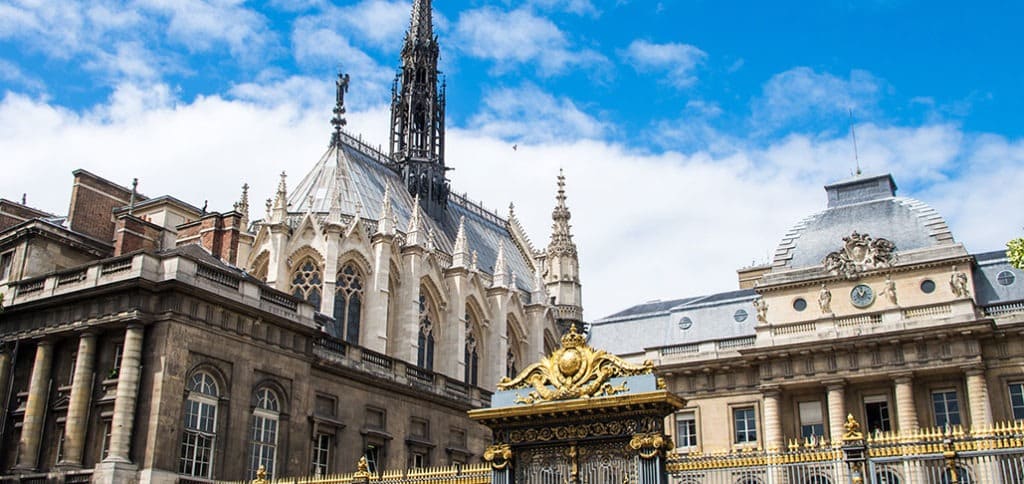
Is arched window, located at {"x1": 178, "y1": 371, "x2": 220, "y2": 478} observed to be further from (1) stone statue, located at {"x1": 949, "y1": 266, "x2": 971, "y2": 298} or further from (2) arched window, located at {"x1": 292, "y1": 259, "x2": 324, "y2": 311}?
(1) stone statue, located at {"x1": 949, "y1": 266, "x2": 971, "y2": 298}

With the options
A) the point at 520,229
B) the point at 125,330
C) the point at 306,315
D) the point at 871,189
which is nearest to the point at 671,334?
the point at 871,189

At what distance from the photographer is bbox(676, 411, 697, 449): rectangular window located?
35062 millimetres

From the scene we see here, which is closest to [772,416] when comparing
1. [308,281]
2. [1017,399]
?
[1017,399]

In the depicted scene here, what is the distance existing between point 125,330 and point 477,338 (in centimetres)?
2624

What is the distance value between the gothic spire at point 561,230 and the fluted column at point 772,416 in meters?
28.9

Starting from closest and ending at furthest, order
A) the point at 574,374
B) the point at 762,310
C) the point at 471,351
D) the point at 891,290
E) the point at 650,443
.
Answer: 1. the point at 650,443
2. the point at 574,374
3. the point at 891,290
4. the point at 762,310
5. the point at 471,351

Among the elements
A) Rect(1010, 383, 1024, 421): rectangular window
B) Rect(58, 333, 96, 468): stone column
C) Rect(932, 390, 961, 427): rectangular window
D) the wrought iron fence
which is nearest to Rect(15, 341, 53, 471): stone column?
Rect(58, 333, 96, 468): stone column

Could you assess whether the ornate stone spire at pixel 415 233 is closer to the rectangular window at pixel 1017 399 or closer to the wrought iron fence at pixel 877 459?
the rectangular window at pixel 1017 399

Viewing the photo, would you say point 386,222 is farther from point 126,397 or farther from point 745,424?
point 126,397

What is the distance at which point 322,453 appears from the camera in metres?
29.2

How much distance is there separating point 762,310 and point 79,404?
22029 millimetres

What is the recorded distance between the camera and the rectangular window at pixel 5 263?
29.7m

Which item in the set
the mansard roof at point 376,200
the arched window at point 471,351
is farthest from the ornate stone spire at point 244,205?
the arched window at point 471,351

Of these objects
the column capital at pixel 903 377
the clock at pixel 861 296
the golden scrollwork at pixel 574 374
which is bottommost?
the golden scrollwork at pixel 574 374
